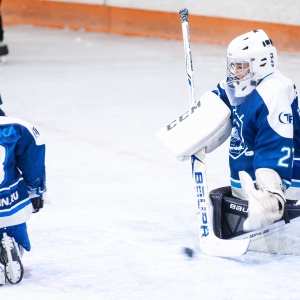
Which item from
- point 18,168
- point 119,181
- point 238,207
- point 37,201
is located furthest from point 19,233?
point 119,181

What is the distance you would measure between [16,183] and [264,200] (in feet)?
2.68

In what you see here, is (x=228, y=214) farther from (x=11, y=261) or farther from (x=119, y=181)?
(x=119, y=181)

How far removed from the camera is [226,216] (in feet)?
12.6

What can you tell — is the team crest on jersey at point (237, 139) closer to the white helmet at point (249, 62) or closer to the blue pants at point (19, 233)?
the white helmet at point (249, 62)

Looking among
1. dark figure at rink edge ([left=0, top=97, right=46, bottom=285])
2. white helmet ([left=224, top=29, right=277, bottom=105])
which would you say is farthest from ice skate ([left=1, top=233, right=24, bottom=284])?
white helmet ([left=224, top=29, right=277, bottom=105])

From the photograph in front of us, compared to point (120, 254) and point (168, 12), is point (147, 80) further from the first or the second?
point (120, 254)

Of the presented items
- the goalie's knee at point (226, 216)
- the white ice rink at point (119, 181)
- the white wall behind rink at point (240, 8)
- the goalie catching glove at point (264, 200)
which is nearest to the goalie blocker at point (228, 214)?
the goalie's knee at point (226, 216)

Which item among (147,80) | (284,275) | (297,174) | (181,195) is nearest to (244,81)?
(297,174)

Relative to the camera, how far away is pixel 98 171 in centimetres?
517

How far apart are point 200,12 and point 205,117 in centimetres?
554

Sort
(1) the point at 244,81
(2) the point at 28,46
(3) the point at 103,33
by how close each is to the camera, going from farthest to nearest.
Result: (3) the point at 103,33 < (2) the point at 28,46 < (1) the point at 244,81

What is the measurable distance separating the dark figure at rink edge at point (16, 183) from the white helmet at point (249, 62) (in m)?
0.78

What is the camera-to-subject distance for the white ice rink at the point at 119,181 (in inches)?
135

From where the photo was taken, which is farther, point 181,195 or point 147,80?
point 147,80
